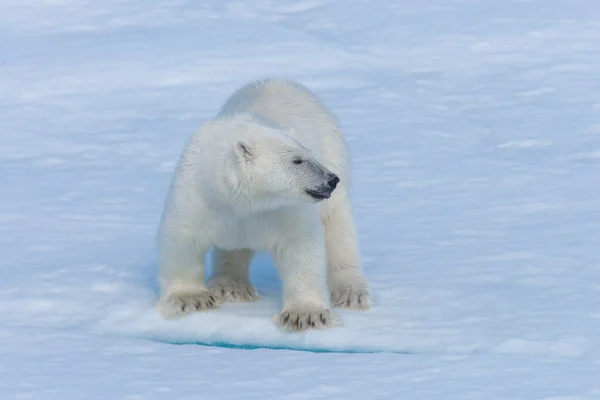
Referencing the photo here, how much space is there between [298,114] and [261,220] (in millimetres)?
654

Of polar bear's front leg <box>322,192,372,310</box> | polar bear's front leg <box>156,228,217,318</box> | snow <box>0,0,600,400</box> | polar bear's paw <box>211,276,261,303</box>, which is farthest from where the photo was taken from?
polar bear's front leg <box>322,192,372,310</box>

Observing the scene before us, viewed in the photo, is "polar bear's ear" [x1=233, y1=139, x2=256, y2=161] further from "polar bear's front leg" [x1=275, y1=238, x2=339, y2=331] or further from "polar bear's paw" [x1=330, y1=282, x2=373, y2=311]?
"polar bear's paw" [x1=330, y1=282, x2=373, y2=311]

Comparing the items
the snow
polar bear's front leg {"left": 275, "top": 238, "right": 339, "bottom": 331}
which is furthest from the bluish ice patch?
polar bear's front leg {"left": 275, "top": 238, "right": 339, "bottom": 331}

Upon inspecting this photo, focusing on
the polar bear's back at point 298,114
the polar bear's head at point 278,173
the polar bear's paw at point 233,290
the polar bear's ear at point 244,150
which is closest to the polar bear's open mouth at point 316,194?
the polar bear's head at point 278,173

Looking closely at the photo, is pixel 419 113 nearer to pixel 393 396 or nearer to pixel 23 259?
pixel 23 259

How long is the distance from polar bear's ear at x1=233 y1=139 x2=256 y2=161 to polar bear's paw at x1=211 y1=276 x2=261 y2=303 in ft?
2.28

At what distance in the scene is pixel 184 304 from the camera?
15.0 feet

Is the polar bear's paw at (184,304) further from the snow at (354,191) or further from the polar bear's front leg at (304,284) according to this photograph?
the polar bear's front leg at (304,284)

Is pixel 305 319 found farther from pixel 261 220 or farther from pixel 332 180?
pixel 332 180

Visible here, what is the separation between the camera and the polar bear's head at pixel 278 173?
4.23 metres

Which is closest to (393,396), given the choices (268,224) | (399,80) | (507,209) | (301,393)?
(301,393)

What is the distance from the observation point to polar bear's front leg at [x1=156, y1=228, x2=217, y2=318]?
14.9 ft

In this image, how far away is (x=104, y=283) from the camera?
16.3 feet

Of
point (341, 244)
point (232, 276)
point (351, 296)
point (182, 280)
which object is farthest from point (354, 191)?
point (182, 280)
